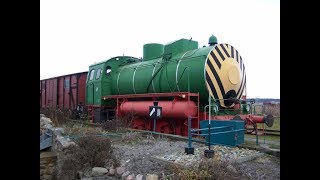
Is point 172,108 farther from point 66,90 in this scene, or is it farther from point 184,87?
point 66,90

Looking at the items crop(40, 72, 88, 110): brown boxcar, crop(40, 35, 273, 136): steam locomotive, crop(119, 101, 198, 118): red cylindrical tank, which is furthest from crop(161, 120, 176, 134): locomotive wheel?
crop(40, 72, 88, 110): brown boxcar

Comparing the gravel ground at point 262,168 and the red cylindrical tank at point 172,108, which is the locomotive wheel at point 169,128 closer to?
the red cylindrical tank at point 172,108

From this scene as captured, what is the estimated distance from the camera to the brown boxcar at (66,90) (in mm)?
18188

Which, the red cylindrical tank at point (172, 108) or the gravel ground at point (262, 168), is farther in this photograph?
the red cylindrical tank at point (172, 108)

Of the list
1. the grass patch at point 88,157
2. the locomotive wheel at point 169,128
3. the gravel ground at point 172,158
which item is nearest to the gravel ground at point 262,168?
the gravel ground at point 172,158

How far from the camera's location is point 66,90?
66.6 ft

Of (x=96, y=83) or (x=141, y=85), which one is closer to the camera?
(x=141, y=85)

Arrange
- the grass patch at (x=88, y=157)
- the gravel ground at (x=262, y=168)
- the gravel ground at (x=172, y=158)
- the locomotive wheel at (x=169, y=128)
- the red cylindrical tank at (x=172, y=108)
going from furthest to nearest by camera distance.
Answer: the locomotive wheel at (x=169, y=128) < the red cylindrical tank at (x=172, y=108) < the grass patch at (x=88, y=157) < the gravel ground at (x=172, y=158) < the gravel ground at (x=262, y=168)

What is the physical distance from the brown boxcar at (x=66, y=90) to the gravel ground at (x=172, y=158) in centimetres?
1073

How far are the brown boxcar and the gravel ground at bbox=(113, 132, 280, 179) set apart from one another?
10.7 m
